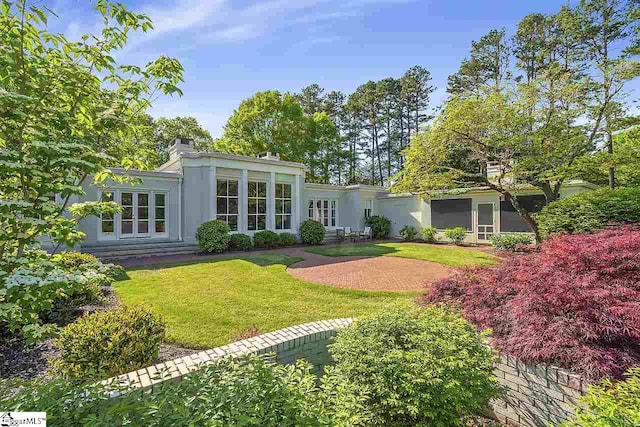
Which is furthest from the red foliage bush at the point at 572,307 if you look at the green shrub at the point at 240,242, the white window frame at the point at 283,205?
the white window frame at the point at 283,205

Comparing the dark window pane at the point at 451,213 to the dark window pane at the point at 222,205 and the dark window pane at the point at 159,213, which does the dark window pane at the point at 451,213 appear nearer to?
the dark window pane at the point at 222,205

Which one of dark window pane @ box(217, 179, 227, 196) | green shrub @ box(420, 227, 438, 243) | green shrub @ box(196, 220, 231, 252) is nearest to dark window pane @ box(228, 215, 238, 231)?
dark window pane @ box(217, 179, 227, 196)

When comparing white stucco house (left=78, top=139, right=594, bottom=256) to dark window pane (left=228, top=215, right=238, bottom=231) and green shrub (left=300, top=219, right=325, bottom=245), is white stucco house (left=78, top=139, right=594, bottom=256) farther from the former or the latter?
green shrub (left=300, top=219, right=325, bottom=245)

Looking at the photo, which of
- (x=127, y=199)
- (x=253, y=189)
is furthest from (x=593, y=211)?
(x=127, y=199)

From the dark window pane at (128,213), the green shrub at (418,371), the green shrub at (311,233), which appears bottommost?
the green shrub at (418,371)

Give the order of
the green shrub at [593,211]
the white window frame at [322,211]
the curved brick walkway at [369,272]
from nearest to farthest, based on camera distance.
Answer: the green shrub at [593,211] < the curved brick walkway at [369,272] < the white window frame at [322,211]

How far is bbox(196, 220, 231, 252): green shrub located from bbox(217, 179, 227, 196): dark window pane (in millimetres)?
1665

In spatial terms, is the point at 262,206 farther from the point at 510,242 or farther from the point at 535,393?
the point at 535,393

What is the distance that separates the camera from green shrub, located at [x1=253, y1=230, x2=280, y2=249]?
1430 cm

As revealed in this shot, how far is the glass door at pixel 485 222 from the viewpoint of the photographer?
16531mm

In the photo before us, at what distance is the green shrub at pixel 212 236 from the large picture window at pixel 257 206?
6.61ft

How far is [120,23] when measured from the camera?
8.32 feet

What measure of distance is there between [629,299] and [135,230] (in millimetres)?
14857

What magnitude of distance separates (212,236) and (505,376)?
37.8ft
